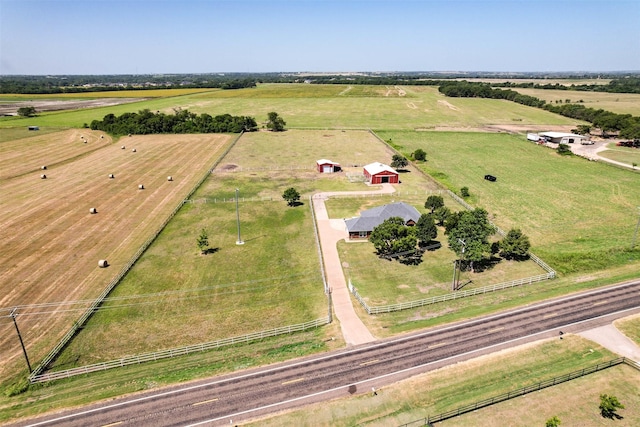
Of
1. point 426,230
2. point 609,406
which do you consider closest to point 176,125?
point 426,230

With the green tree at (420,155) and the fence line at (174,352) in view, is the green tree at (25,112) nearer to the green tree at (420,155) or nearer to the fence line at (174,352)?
the green tree at (420,155)

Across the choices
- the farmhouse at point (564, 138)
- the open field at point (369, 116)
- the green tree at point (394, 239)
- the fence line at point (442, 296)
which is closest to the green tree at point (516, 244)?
the fence line at point (442, 296)

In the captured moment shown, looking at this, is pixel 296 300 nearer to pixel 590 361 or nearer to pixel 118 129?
pixel 590 361

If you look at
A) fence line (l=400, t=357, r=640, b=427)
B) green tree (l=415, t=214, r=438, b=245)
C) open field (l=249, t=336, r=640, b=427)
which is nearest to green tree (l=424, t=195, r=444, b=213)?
green tree (l=415, t=214, r=438, b=245)

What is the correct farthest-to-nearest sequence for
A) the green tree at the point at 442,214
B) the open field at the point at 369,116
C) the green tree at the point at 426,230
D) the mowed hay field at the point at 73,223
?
the open field at the point at 369,116, the green tree at the point at 442,214, the green tree at the point at 426,230, the mowed hay field at the point at 73,223

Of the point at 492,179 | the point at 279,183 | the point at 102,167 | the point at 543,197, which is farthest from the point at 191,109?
the point at 543,197

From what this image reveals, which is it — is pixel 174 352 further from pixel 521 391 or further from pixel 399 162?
pixel 399 162
